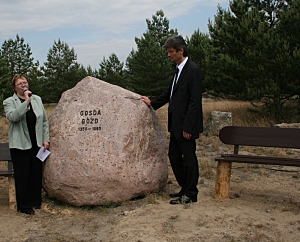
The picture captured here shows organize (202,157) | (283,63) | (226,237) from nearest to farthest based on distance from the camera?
(226,237), (202,157), (283,63)

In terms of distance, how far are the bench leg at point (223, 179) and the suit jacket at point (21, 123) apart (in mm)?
2212

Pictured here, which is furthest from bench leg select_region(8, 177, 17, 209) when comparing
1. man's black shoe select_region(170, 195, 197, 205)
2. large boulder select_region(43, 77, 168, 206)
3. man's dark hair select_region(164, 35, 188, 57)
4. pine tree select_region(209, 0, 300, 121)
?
pine tree select_region(209, 0, 300, 121)

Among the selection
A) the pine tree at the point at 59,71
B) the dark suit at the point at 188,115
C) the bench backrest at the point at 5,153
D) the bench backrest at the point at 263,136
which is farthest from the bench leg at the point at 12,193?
the pine tree at the point at 59,71

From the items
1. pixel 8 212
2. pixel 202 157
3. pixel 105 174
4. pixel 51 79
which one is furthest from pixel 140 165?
pixel 51 79

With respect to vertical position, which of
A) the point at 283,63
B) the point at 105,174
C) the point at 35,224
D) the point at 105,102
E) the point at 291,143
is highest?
the point at 283,63

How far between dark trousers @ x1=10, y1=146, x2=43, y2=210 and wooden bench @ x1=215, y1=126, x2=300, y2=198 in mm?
2248

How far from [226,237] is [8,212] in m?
2.64

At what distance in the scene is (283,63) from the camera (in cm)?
1208

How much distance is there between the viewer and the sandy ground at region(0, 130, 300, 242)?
371 centimetres

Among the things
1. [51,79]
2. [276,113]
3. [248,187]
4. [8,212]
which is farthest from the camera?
[51,79]

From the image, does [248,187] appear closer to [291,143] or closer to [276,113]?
[291,143]

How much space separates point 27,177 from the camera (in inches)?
179

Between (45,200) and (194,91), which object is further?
(45,200)

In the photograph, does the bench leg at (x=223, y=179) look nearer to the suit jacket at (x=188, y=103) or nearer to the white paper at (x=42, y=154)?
the suit jacket at (x=188, y=103)
